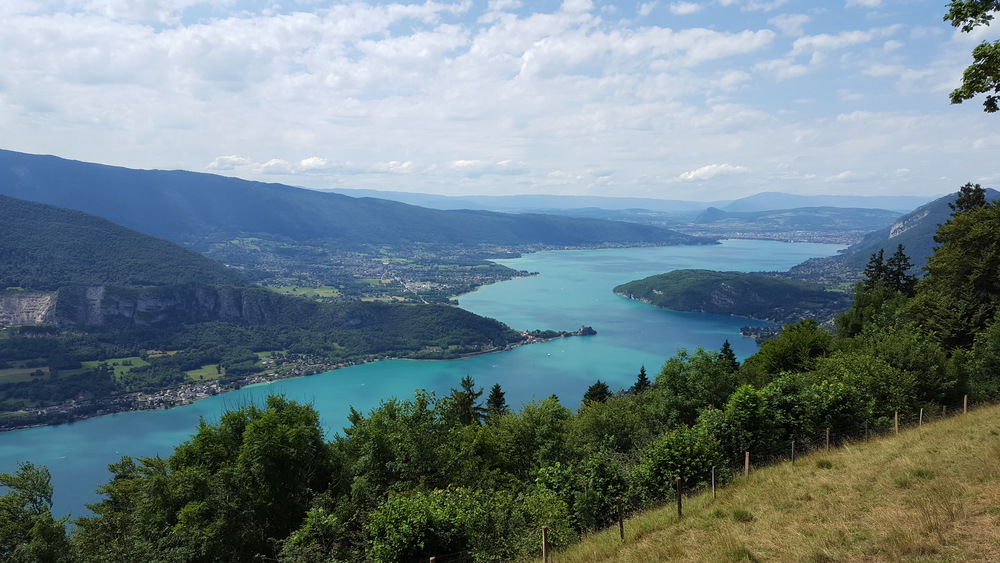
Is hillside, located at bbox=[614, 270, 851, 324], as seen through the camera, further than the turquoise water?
Yes

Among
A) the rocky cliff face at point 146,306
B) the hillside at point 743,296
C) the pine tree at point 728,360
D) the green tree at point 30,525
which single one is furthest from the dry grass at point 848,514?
the rocky cliff face at point 146,306

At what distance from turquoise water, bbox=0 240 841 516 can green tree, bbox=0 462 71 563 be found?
2849 centimetres

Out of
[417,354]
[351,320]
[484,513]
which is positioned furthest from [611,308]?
[484,513]

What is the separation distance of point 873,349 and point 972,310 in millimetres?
9300

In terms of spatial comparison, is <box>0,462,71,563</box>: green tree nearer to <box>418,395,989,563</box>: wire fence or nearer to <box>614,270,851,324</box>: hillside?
<box>418,395,989,563</box>: wire fence

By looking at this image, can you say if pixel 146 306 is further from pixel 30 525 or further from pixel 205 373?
pixel 30 525

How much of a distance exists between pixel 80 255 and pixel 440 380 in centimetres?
12566

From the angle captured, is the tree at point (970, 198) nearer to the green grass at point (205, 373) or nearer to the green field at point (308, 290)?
the green grass at point (205, 373)

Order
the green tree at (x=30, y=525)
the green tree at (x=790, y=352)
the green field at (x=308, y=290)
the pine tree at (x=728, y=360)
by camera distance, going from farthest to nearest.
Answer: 1. the green field at (x=308, y=290)
2. the green tree at (x=790, y=352)
3. the pine tree at (x=728, y=360)
4. the green tree at (x=30, y=525)

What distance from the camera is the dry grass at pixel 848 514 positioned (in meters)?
6.89

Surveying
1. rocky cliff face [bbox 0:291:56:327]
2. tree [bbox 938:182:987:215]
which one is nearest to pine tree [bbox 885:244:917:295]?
tree [bbox 938:182:987:215]

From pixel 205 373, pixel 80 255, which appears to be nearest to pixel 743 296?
pixel 205 373

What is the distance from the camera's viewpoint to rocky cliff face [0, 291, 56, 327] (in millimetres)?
112312

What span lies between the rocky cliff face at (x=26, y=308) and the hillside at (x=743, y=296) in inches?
6035
